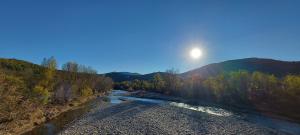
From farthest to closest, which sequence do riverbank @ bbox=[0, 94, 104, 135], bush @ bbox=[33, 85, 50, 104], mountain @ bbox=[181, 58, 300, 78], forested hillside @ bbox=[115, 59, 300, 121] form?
mountain @ bbox=[181, 58, 300, 78] → forested hillside @ bbox=[115, 59, 300, 121] → bush @ bbox=[33, 85, 50, 104] → riverbank @ bbox=[0, 94, 104, 135]

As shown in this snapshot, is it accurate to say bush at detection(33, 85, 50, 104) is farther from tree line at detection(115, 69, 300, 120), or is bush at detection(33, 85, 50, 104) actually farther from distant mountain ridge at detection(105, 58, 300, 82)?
distant mountain ridge at detection(105, 58, 300, 82)

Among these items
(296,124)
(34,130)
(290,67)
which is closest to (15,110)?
(34,130)

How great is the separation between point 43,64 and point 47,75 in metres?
6.57

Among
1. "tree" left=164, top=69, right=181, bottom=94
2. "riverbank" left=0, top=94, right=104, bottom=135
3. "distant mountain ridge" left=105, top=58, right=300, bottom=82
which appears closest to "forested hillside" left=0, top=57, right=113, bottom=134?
"riverbank" left=0, top=94, right=104, bottom=135

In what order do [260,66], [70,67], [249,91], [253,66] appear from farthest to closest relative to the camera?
[253,66]
[260,66]
[70,67]
[249,91]

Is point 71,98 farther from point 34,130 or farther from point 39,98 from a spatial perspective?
point 34,130

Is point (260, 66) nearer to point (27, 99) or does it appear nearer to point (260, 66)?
point (260, 66)

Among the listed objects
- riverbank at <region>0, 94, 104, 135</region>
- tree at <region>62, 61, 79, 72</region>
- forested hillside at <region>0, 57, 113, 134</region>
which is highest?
tree at <region>62, 61, 79, 72</region>

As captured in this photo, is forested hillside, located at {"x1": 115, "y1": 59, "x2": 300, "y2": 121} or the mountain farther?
the mountain

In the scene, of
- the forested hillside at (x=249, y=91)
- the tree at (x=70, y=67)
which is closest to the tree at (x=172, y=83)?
the forested hillside at (x=249, y=91)

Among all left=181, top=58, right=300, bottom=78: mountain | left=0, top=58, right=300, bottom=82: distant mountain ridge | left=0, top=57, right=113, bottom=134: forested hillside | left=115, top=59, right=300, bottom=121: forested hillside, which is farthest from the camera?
left=181, top=58, right=300, bottom=78: mountain

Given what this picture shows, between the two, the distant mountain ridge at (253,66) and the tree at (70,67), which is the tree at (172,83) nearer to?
the distant mountain ridge at (253,66)

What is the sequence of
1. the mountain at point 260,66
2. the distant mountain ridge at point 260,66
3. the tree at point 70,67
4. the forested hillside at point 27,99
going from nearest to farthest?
1. the forested hillside at point 27,99
2. the tree at point 70,67
3. the mountain at point 260,66
4. the distant mountain ridge at point 260,66

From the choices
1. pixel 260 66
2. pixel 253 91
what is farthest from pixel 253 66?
pixel 253 91
